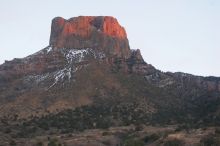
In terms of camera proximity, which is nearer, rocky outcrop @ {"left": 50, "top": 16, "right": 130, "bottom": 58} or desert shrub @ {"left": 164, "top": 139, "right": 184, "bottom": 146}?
desert shrub @ {"left": 164, "top": 139, "right": 184, "bottom": 146}

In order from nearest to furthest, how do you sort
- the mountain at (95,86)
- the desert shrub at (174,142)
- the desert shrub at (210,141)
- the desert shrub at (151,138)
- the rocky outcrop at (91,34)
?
the desert shrub at (210,141) < the desert shrub at (174,142) < the desert shrub at (151,138) < the mountain at (95,86) < the rocky outcrop at (91,34)

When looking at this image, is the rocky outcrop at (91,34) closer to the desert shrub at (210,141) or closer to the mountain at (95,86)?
the mountain at (95,86)

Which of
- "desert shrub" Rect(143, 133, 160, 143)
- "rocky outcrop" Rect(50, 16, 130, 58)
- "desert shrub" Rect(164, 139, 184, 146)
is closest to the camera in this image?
"desert shrub" Rect(164, 139, 184, 146)

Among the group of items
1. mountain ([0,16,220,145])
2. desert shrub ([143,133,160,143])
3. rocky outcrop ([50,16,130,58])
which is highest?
rocky outcrop ([50,16,130,58])

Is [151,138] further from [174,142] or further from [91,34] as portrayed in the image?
[91,34]

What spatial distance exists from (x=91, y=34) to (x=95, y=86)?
30963 mm

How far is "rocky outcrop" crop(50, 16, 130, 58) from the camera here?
16862cm

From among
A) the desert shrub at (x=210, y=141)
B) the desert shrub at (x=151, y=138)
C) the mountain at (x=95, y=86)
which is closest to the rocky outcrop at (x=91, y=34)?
the mountain at (x=95, y=86)

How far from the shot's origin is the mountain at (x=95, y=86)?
132 m

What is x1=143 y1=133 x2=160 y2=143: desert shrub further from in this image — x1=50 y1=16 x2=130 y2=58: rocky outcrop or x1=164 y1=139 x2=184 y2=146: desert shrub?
x1=50 y1=16 x2=130 y2=58: rocky outcrop

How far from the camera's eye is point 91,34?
17225 centimetres

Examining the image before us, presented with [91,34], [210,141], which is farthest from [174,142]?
[91,34]

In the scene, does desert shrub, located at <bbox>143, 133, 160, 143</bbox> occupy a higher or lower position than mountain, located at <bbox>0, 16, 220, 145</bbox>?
lower

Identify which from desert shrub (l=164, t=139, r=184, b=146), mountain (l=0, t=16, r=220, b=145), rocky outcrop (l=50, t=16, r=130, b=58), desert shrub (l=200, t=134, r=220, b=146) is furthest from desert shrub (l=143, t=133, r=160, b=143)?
rocky outcrop (l=50, t=16, r=130, b=58)
